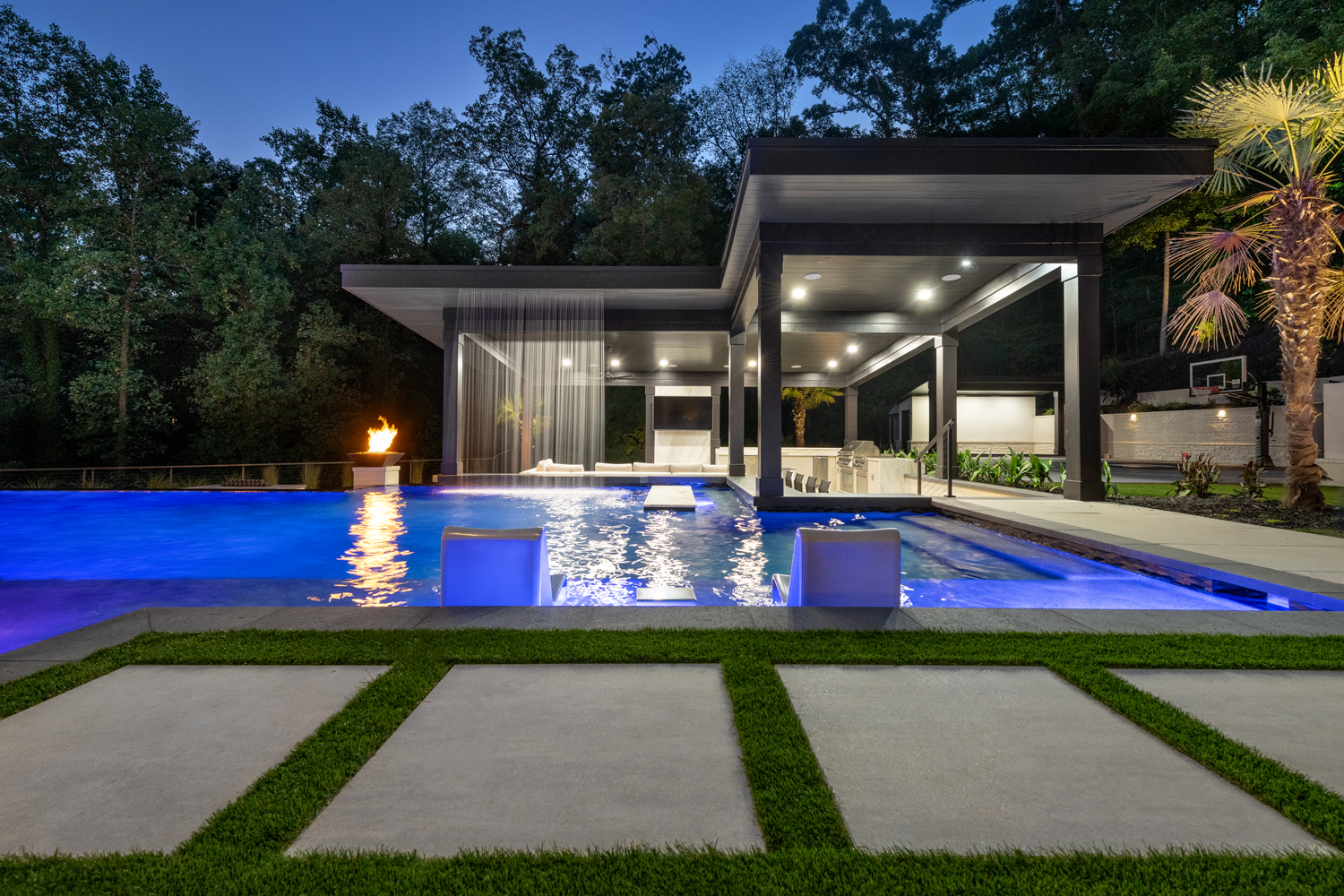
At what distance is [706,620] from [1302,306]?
8.63 m

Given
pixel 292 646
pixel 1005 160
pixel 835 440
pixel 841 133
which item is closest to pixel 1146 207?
pixel 1005 160

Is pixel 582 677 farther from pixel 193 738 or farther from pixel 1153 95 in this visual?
pixel 1153 95

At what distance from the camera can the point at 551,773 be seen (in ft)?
5.99

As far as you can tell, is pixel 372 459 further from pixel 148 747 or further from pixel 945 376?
pixel 148 747

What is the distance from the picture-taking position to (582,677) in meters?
2.59

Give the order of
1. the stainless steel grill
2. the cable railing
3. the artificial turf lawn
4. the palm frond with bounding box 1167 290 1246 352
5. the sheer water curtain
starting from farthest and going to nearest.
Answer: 1. the cable railing
2. the sheer water curtain
3. the stainless steel grill
4. the palm frond with bounding box 1167 290 1246 352
5. the artificial turf lawn

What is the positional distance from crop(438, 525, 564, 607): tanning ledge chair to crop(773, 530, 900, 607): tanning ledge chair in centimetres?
156

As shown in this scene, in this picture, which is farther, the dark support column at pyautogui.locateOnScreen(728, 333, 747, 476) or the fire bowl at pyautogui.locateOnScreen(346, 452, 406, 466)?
the fire bowl at pyautogui.locateOnScreen(346, 452, 406, 466)

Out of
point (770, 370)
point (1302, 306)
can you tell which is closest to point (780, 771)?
point (770, 370)

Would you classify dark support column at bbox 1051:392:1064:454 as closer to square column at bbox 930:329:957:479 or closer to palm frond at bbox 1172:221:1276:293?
square column at bbox 930:329:957:479

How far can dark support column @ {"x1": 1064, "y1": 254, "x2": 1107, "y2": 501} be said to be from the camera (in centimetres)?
888

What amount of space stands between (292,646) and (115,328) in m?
18.7

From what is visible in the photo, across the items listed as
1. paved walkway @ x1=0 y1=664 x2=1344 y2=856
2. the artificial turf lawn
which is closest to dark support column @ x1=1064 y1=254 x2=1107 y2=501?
the artificial turf lawn

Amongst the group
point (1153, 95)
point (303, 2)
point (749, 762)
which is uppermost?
point (303, 2)
